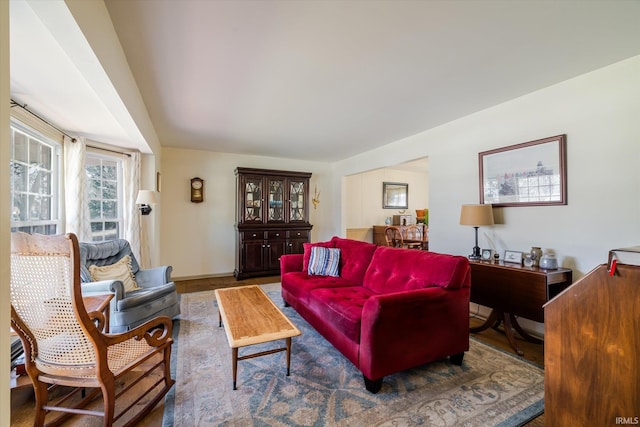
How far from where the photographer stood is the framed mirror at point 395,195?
6.72 m

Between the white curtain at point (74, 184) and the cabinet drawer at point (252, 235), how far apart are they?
7.50ft

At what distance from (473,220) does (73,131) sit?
15.1 ft

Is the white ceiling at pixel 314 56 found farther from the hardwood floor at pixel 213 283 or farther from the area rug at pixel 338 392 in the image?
the hardwood floor at pixel 213 283

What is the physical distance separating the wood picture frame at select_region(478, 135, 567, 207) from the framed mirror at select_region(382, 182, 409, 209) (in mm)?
3609

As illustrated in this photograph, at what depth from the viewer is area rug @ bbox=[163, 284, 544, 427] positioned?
5.23 feet

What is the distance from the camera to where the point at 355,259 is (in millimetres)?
3133

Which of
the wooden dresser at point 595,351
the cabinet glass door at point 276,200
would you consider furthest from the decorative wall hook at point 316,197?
the wooden dresser at point 595,351

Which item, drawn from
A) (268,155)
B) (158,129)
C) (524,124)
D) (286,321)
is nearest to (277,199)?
(268,155)

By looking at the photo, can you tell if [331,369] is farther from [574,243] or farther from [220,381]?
[574,243]

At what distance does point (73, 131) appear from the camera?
10.2ft

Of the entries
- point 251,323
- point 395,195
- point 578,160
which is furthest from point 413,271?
A: point 395,195

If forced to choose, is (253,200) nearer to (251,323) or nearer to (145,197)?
(145,197)

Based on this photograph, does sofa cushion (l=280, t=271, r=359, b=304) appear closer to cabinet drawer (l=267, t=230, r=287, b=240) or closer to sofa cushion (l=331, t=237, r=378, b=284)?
sofa cushion (l=331, t=237, r=378, b=284)

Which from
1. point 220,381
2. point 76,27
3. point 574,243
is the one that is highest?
point 76,27
